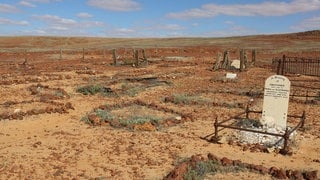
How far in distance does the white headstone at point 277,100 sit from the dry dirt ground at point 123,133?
2.17 ft

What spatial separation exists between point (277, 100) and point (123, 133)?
13.5ft

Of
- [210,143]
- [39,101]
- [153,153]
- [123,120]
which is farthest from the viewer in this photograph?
[39,101]

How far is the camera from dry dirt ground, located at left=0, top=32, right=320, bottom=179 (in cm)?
873

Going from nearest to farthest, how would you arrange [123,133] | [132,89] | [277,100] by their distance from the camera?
1. [277,100]
2. [123,133]
3. [132,89]

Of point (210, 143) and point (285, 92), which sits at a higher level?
point (285, 92)

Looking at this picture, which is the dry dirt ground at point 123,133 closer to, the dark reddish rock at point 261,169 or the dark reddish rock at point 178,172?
the dark reddish rock at point 261,169

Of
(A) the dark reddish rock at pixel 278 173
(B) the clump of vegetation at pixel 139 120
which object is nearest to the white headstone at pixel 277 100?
(A) the dark reddish rock at pixel 278 173

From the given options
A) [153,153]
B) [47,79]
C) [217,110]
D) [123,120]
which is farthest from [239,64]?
[153,153]

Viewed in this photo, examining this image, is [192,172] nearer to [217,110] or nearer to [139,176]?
[139,176]

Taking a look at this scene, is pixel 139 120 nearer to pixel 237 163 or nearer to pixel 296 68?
pixel 237 163

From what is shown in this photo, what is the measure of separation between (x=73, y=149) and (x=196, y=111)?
18.1 ft

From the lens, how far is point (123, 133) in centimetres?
1142

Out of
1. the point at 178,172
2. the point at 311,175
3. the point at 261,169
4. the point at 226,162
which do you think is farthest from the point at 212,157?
the point at 311,175

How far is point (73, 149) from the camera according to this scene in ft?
32.6
